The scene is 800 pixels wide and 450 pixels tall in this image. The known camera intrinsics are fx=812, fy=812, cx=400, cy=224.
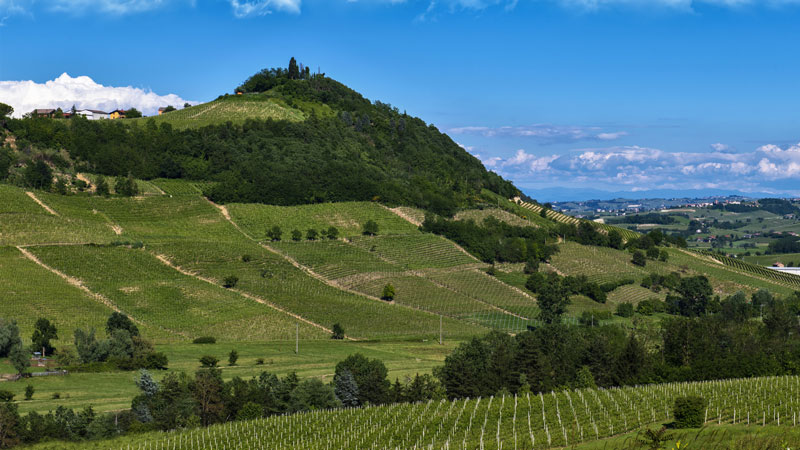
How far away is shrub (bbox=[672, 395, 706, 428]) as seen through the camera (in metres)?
48.4

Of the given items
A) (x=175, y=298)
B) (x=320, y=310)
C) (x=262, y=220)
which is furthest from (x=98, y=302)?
(x=262, y=220)

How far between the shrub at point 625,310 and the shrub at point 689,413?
119893 millimetres

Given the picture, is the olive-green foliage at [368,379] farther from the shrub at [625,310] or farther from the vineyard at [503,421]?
the shrub at [625,310]

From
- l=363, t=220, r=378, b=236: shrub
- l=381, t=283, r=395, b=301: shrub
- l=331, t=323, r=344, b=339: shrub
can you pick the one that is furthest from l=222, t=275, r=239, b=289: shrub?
l=363, t=220, r=378, b=236: shrub

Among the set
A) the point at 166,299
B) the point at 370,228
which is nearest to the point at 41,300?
the point at 166,299

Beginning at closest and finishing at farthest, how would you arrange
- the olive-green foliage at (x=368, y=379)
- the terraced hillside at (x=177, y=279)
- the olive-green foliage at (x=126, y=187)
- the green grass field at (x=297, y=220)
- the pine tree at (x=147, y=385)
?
the olive-green foliage at (x=368, y=379) → the pine tree at (x=147, y=385) → the terraced hillside at (x=177, y=279) → the green grass field at (x=297, y=220) → the olive-green foliage at (x=126, y=187)

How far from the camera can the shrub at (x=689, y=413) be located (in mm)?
48438

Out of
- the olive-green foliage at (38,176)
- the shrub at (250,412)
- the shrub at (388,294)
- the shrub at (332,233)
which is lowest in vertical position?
the shrub at (250,412)

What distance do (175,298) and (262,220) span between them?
52.1 meters

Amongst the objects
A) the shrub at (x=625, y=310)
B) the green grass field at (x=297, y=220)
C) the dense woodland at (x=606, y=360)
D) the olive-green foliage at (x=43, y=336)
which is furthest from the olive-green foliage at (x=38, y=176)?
the shrub at (x=625, y=310)

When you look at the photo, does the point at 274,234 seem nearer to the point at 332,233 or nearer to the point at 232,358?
the point at 332,233

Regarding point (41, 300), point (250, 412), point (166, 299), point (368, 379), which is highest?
point (41, 300)

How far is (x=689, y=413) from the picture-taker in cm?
4856

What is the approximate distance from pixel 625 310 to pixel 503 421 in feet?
378
